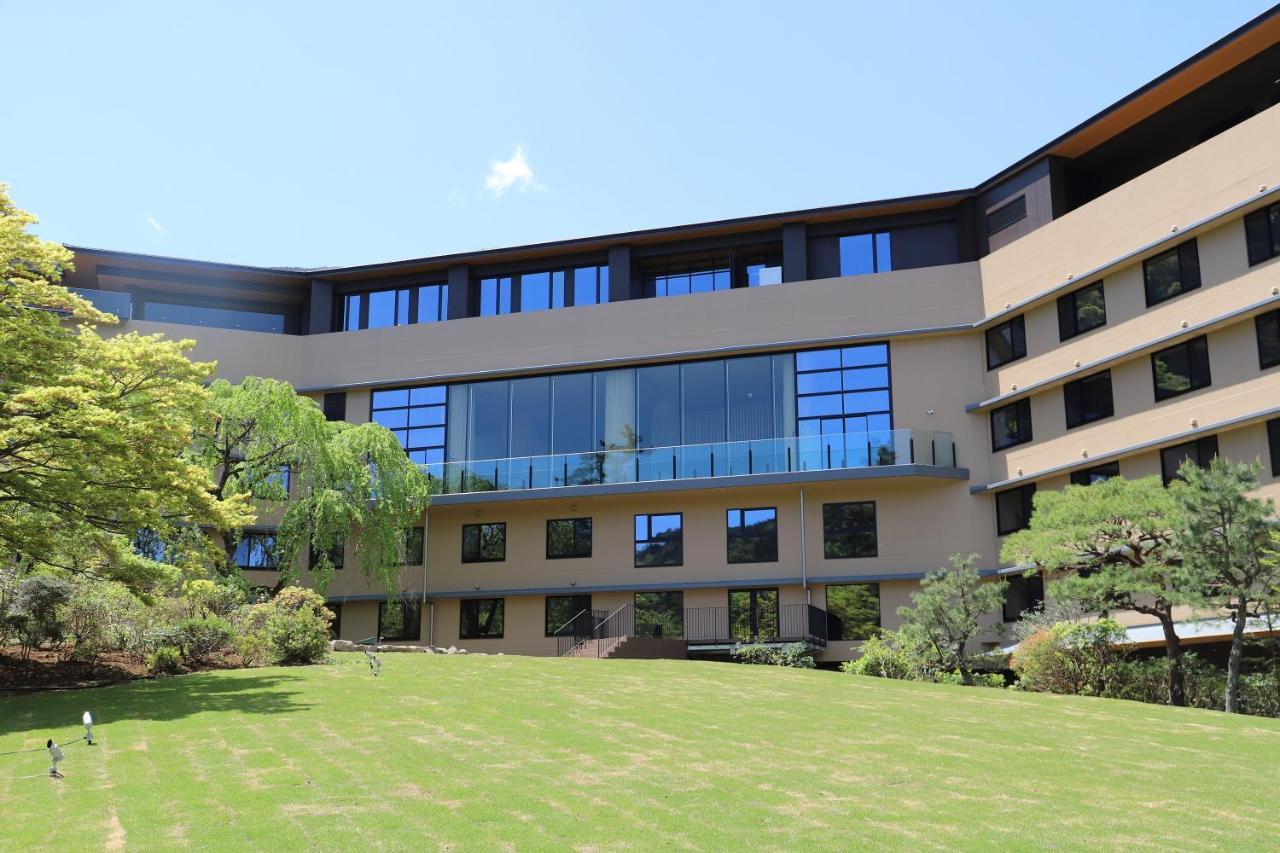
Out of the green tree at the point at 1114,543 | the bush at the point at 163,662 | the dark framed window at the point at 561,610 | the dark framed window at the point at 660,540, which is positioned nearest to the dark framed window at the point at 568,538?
the dark framed window at the point at 561,610

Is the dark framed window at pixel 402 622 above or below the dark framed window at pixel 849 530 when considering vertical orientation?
below

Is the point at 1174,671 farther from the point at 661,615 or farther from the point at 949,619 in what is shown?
the point at 661,615

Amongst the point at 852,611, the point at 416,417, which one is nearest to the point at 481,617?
the point at 416,417

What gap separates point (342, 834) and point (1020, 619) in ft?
78.2

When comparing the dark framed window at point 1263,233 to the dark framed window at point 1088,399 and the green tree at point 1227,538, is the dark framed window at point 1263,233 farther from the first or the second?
the green tree at point 1227,538

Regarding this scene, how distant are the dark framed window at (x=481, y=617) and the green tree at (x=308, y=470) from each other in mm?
3714

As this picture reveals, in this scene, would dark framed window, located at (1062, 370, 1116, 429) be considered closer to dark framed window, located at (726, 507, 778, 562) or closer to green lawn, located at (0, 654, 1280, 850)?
dark framed window, located at (726, 507, 778, 562)

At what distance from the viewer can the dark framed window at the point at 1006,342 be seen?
32719 millimetres

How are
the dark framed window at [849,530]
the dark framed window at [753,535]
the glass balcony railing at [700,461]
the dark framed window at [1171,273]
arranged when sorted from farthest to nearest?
the dark framed window at [753,535] → the dark framed window at [849,530] → the glass balcony railing at [700,461] → the dark framed window at [1171,273]

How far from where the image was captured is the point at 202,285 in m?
42.4

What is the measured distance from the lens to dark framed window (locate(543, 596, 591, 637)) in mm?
36469

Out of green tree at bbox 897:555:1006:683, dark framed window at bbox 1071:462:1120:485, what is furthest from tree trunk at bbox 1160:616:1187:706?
dark framed window at bbox 1071:462:1120:485

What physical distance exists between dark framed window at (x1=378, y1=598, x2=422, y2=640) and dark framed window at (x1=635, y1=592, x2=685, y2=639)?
24.5 feet

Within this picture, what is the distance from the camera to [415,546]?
127ft
